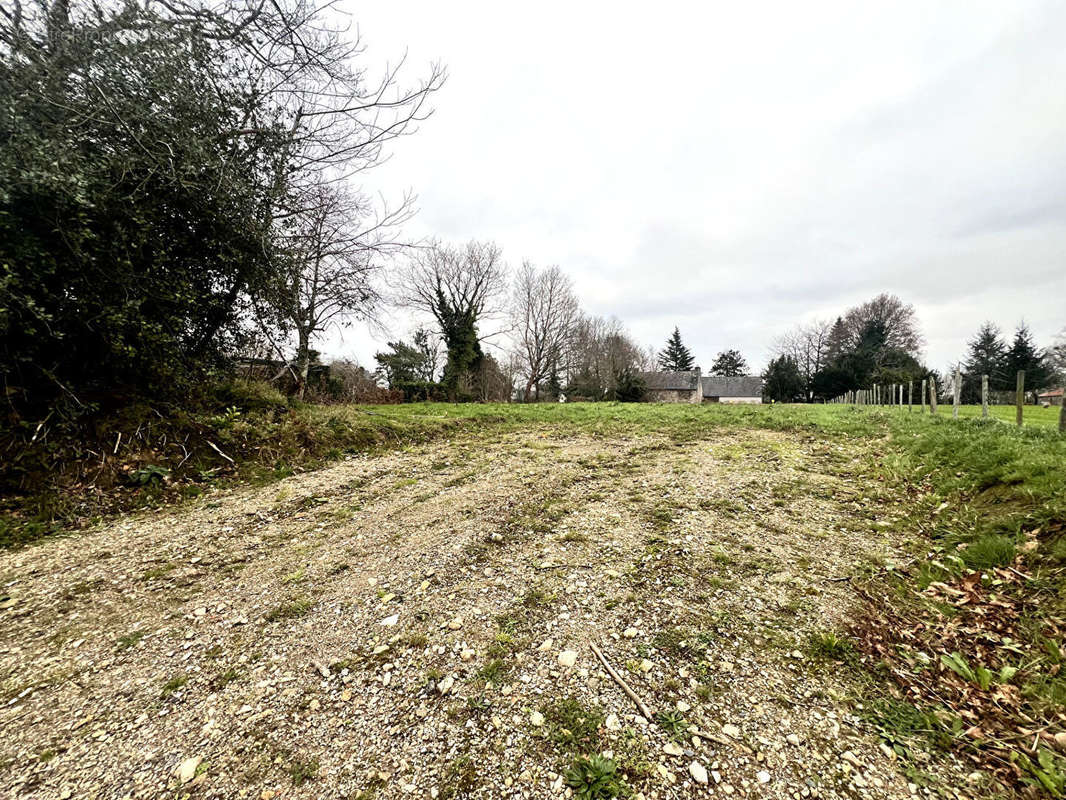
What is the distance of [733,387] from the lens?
55.9 meters

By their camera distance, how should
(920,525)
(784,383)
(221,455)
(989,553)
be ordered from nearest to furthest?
(989,553), (920,525), (221,455), (784,383)

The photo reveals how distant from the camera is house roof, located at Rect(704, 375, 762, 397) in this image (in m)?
54.8

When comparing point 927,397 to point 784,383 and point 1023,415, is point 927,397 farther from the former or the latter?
point 1023,415

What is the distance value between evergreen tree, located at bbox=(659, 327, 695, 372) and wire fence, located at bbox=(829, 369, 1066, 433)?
81.5ft

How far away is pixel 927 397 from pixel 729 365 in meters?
34.4

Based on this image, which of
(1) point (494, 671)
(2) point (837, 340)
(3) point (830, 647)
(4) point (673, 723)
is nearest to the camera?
(4) point (673, 723)

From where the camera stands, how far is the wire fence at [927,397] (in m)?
7.73

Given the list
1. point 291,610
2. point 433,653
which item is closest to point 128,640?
point 291,610

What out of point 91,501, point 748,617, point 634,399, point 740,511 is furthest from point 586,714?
point 634,399

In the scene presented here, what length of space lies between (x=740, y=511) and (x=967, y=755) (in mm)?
2861

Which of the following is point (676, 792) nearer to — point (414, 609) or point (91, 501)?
point (414, 609)

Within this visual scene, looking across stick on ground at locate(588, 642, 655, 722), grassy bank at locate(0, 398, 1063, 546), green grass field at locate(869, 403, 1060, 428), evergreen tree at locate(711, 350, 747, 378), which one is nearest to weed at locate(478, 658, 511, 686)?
stick on ground at locate(588, 642, 655, 722)

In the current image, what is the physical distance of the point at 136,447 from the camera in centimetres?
523

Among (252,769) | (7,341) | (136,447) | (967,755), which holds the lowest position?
(252,769)
